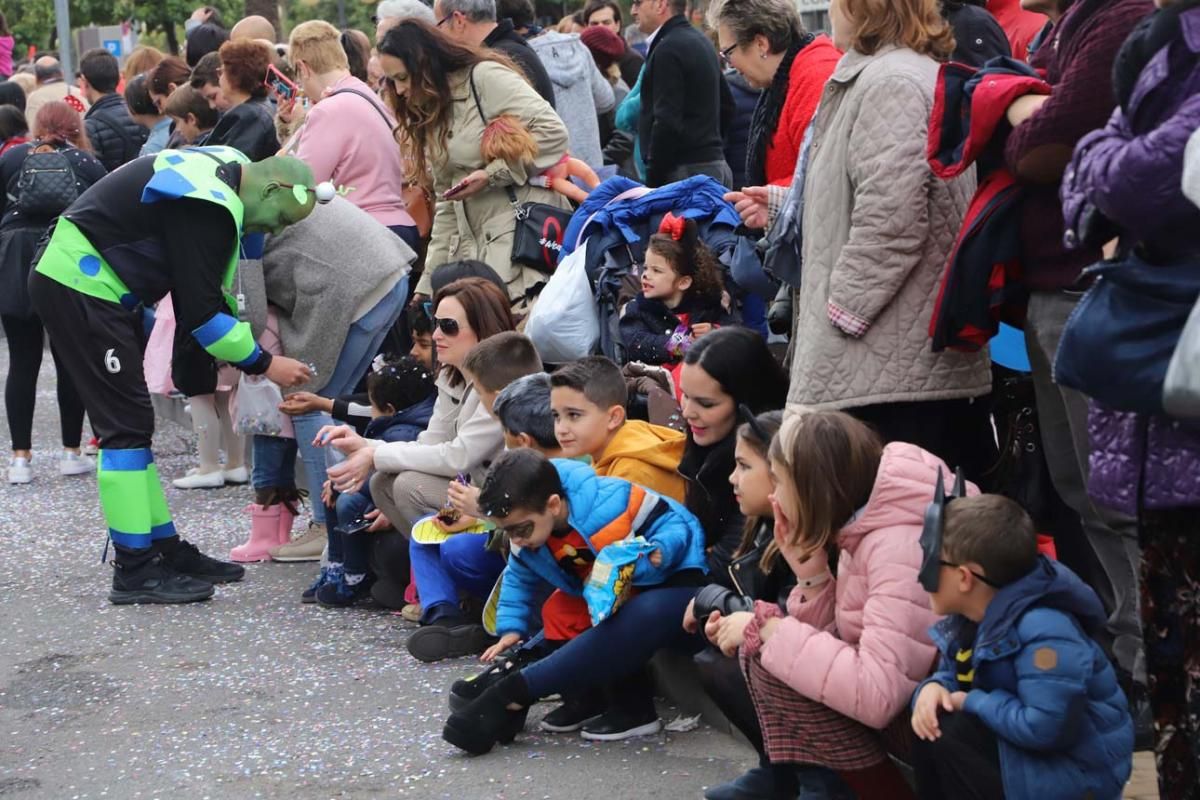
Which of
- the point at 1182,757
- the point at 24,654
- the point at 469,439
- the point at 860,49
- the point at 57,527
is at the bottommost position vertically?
the point at 57,527

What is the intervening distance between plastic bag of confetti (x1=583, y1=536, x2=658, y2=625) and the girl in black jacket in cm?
151

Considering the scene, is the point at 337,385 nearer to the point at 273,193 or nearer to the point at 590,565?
the point at 273,193

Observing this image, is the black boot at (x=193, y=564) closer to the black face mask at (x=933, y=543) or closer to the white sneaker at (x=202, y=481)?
the white sneaker at (x=202, y=481)

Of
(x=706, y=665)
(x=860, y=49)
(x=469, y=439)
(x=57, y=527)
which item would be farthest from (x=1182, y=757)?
(x=57, y=527)

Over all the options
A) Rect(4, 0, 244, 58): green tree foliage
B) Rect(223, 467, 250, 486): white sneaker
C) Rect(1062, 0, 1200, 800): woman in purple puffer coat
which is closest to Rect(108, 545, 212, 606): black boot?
Rect(223, 467, 250, 486): white sneaker

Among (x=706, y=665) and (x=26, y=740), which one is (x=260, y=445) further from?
(x=706, y=665)

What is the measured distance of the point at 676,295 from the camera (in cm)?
620

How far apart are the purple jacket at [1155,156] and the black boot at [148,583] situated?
4.59 m

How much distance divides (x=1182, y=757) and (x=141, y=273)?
4.62 m

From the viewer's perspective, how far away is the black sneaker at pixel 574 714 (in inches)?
197

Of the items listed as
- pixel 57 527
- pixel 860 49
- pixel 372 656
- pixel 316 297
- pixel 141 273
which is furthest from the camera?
pixel 57 527

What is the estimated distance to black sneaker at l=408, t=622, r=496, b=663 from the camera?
584 cm

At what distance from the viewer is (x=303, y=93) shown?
29.4 ft

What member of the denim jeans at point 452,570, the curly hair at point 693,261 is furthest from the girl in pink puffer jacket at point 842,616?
the curly hair at point 693,261
